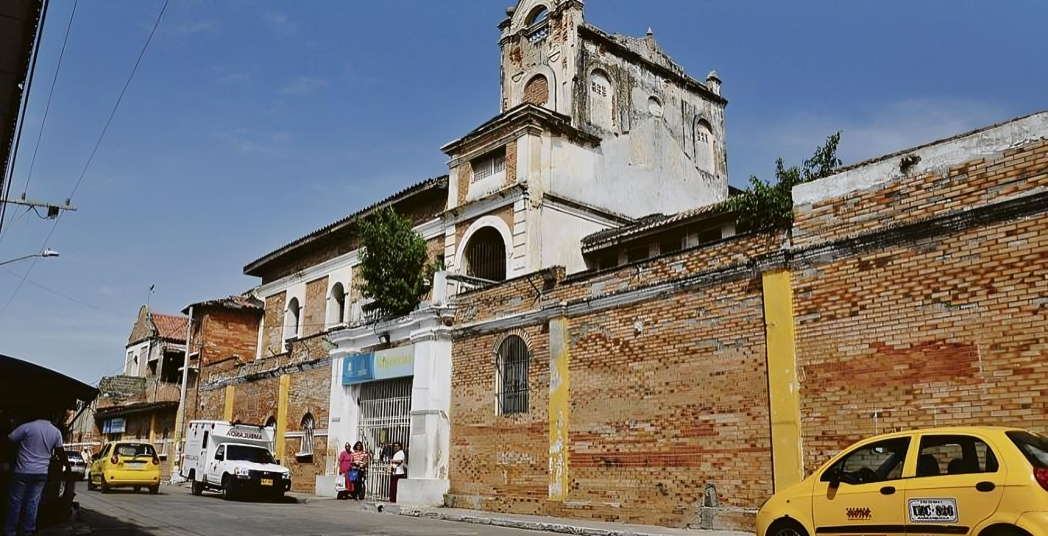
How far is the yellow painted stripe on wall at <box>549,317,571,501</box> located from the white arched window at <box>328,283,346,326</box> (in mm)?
16563

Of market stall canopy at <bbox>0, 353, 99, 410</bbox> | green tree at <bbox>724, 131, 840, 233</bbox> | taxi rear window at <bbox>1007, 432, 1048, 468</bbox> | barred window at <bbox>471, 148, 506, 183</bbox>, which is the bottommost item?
taxi rear window at <bbox>1007, 432, 1048, 468</bbox>

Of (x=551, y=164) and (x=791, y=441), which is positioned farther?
(x=551, y=164)

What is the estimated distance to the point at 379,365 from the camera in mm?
22719

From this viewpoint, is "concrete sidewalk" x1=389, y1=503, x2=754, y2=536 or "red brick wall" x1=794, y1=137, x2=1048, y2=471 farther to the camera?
"concrete sidewalk" x1=389, y1=503, x2=754, y2=536

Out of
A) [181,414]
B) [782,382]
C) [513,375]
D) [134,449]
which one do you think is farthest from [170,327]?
[782,382]

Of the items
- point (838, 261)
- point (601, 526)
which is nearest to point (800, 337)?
point (838, 261)

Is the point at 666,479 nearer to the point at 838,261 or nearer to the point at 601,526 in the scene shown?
the point at 601,526

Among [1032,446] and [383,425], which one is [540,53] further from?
[1032,446]

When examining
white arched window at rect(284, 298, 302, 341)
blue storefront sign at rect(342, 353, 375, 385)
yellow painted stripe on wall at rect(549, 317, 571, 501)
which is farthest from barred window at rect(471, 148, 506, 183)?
white arched window at rect(284, 298, 302, 341)

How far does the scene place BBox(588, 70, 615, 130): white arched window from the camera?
25391 millimetres

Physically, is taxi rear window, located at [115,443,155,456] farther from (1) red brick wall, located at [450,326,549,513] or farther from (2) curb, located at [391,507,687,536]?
(1) red brick wall, located at [450,326,549,513]

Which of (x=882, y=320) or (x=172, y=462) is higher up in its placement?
(x=882, y=320)

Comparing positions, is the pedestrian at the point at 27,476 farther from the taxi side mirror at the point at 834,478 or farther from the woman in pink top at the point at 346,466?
the woman in pink top at the point at 346,466

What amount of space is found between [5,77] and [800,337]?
11.2 meters
